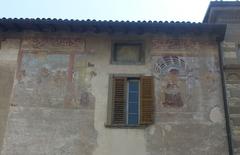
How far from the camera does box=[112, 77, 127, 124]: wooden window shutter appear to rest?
39.3 feet

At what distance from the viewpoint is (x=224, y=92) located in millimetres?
12328

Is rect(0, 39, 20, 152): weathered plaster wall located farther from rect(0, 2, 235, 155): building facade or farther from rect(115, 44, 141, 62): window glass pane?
rect(115, 44, 141, 62): window glass pane

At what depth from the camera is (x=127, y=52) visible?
13242 millimetres

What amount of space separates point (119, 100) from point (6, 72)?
3.38 metres

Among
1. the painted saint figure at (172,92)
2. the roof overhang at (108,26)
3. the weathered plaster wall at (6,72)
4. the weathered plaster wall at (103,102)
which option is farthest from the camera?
the roof overhang at (108,26)

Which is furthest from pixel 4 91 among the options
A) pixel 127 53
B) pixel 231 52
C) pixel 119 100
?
pixel 231 52

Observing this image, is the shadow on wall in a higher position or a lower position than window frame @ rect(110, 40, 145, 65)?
lower

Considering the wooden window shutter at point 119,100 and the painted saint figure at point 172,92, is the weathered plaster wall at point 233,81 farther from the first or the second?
the wooden window shutter at point 119,100

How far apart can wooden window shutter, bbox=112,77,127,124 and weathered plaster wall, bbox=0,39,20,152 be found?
296 cm

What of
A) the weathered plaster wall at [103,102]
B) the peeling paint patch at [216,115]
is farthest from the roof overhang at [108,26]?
the peeling paint patch at [216,115]

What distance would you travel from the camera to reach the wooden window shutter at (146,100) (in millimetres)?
11844

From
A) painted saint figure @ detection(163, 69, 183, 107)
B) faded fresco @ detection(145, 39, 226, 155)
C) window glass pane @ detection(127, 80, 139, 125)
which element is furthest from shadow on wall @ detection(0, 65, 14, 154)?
painted saint figure @ detection(163, 69, 183, 107)

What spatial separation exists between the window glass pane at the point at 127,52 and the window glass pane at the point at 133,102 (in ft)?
2.65

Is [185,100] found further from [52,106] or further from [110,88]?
[52,106]
